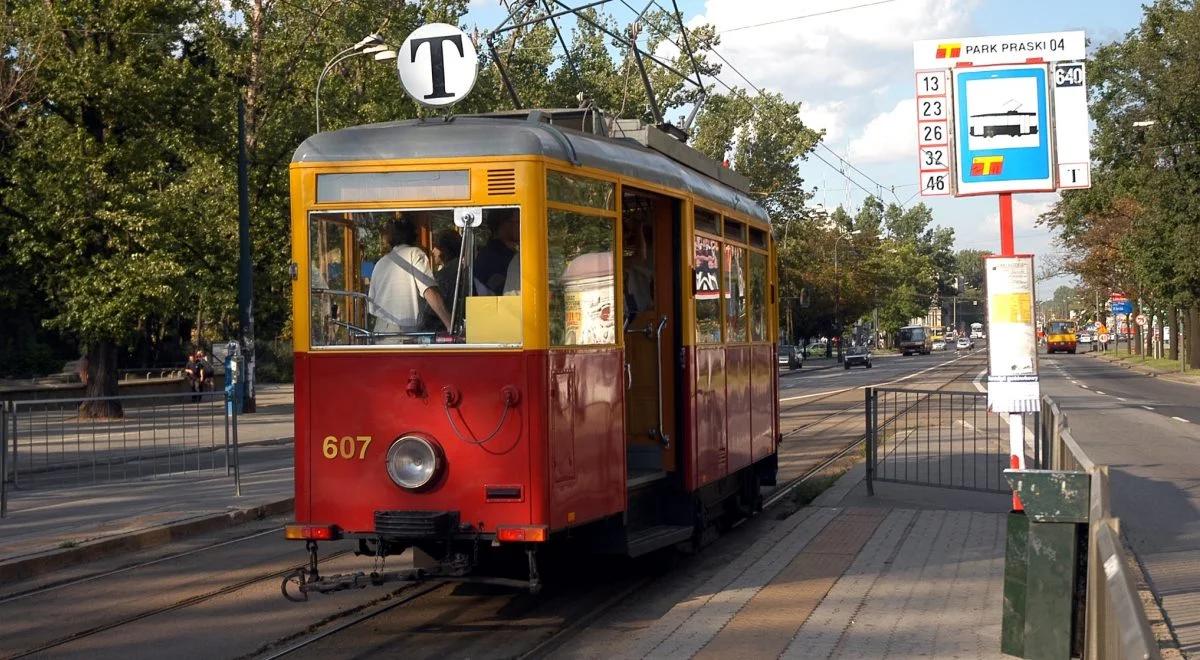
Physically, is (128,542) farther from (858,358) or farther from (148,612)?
(858,358)

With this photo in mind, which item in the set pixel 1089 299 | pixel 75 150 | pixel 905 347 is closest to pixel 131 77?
pixel 75 150

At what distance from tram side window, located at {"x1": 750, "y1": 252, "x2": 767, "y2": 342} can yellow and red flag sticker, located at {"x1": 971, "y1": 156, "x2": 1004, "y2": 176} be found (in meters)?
4.32

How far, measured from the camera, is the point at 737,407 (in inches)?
463

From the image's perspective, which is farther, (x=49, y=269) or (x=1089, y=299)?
(x=1089, y=299)

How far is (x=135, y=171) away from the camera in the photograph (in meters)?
31.0

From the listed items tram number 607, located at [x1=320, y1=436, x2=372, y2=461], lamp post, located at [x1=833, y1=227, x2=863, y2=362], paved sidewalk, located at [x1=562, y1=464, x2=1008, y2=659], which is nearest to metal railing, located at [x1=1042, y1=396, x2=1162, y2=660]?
paved sidewalk, located at [x1=562, y1=464, x2=1008, y2=659]

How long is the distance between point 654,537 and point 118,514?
695cm

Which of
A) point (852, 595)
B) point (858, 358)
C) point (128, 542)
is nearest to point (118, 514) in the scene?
point (128, 542)

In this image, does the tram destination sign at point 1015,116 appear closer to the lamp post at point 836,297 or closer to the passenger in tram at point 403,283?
the passenger in tram at point 403,283

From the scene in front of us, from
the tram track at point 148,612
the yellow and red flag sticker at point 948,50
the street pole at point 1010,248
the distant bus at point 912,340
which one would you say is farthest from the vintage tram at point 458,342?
the distant bus at point 912,340

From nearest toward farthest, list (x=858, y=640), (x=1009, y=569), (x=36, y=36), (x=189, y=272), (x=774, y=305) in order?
(x=1009, y=569)
(x=858, y=640)
(x=774, y=305)
(x=36, y=36)
(x=189, y=272)

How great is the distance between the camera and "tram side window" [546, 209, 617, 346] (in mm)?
8172

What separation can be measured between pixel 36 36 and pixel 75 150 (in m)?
2.54

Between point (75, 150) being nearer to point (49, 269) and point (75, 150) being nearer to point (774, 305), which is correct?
point (49, 269)
